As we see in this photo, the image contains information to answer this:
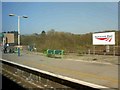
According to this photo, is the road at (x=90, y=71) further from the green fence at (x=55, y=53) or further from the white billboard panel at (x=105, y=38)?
the green fence at (x=55, y=53)

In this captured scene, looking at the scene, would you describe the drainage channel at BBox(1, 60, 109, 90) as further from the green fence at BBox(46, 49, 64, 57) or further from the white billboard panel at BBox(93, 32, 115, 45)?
the green fence at BBox(46, 49, 64, 57)

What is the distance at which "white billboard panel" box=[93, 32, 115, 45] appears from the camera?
35.7m

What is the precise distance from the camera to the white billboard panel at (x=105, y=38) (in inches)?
1407

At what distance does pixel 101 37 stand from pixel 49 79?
25536mm

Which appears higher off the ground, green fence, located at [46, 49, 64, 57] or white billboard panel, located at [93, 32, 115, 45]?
white billboard panel, located at [93, 32, 115, 45]

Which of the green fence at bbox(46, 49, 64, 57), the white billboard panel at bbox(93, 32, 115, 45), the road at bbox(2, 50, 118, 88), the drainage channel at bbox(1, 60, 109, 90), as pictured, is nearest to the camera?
the drainage channel at bbox(1, 60, 109, 90)

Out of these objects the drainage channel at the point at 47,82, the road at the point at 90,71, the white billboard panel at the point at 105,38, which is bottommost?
the road at the point at 90,71

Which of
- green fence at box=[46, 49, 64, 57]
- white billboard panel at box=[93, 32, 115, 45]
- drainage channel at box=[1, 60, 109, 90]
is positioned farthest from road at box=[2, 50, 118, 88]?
green fence at box=[46, 49, 64, 57]

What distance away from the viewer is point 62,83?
11.6m

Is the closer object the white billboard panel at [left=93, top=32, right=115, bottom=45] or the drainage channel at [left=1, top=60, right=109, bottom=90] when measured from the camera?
the drainage channel at [left=1, top=60, right=109, bottom=90]

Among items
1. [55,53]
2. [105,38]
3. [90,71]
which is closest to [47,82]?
[90,71]

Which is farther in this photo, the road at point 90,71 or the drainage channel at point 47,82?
the road at point 90,71

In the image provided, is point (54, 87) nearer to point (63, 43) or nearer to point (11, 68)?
point (11, 68)

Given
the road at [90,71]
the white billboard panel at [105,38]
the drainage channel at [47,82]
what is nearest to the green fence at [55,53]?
the white billboard panel at [105,38]
